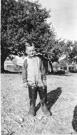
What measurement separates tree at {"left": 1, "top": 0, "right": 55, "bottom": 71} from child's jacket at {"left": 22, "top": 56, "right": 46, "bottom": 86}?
17624 mm

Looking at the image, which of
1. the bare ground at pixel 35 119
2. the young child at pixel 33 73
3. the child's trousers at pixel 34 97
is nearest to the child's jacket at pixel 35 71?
the young child at pixel 33 73

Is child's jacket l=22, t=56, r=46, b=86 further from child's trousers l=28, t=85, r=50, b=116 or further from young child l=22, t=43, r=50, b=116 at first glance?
child's trousers l=28, t=85, r=50, b=116

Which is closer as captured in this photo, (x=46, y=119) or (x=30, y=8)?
(x=46, y=119)

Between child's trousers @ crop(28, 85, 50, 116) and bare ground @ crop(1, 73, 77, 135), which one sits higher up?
child's trousers @ crop(28, 85, 50, 116)

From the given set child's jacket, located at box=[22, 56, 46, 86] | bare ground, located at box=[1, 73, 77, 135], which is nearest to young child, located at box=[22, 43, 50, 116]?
child's jacket, located at box=[22, 56, 46, 86]

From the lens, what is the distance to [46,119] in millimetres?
5770

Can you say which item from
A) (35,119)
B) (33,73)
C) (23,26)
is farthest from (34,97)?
(23,26)

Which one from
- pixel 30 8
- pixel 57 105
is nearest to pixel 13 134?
pixel 57 105

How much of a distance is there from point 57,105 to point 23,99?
1.80 meters

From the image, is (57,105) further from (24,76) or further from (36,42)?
(36,42)

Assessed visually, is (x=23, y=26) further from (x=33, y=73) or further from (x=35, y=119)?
(x=35, y=119)

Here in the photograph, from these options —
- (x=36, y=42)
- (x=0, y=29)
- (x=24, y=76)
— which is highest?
(x=0, y=29)

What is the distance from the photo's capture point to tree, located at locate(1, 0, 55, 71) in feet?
77.0

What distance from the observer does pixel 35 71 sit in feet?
18.9
